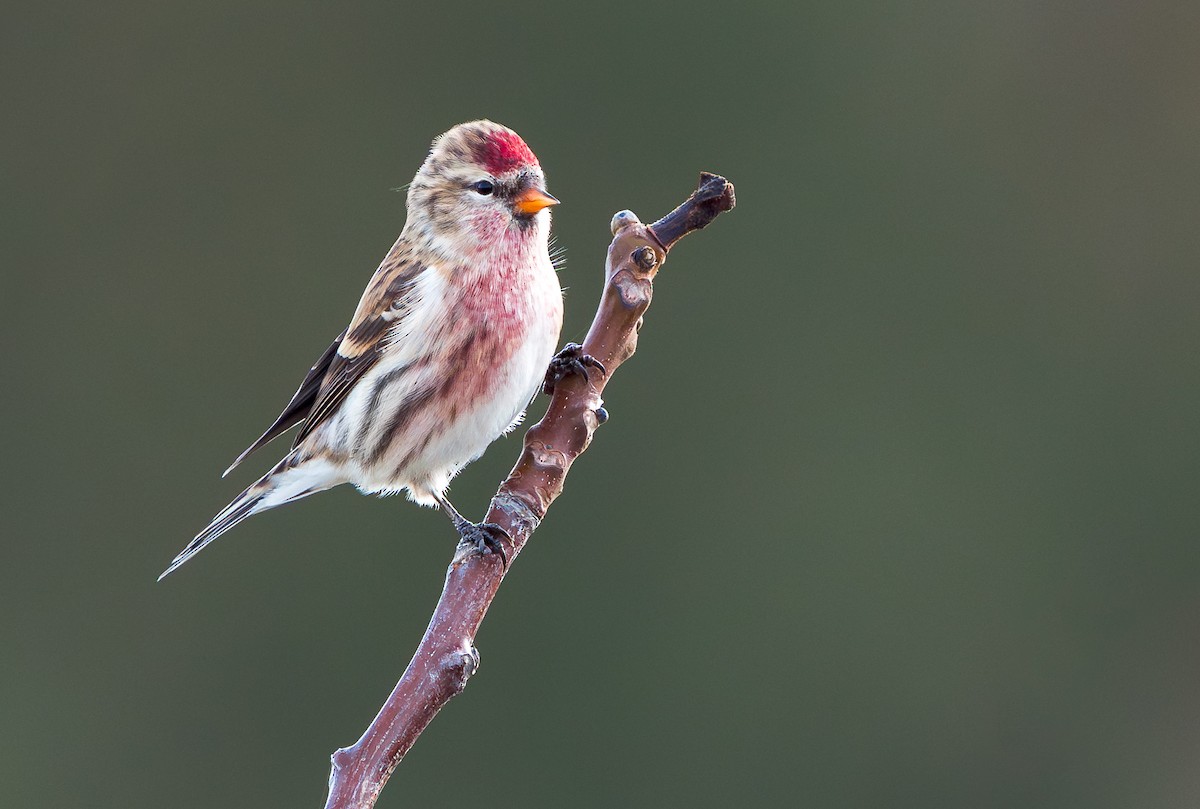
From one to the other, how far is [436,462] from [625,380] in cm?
685

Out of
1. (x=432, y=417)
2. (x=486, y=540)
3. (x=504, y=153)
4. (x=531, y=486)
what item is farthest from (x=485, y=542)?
(x=504, y=153)

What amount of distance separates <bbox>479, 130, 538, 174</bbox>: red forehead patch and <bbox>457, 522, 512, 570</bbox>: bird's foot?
0.90 meters

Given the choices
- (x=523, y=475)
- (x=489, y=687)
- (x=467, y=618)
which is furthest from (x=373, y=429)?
(x=489, y=687)

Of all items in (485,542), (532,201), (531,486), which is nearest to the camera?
(485,542)

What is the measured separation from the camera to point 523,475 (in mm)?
1835

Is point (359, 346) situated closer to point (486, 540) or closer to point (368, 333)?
point (368, 333)

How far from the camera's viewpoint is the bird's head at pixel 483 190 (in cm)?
245

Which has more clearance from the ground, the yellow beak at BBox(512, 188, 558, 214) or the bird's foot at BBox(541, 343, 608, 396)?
the yellow beak at BBox(512, 188, 558, 214)

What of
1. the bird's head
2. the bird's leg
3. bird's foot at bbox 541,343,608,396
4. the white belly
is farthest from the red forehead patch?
the bird's leg

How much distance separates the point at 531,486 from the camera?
183 cm

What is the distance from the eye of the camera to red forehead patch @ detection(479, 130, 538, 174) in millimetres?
2434

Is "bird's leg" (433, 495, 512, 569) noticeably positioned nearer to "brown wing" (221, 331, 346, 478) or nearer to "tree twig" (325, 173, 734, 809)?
"tree twig" (325, 173, 734, 809)

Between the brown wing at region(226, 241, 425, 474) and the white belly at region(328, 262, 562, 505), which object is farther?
the brown wing at region(226, 241, 425, 474)

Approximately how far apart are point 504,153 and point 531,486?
83 centimetres
